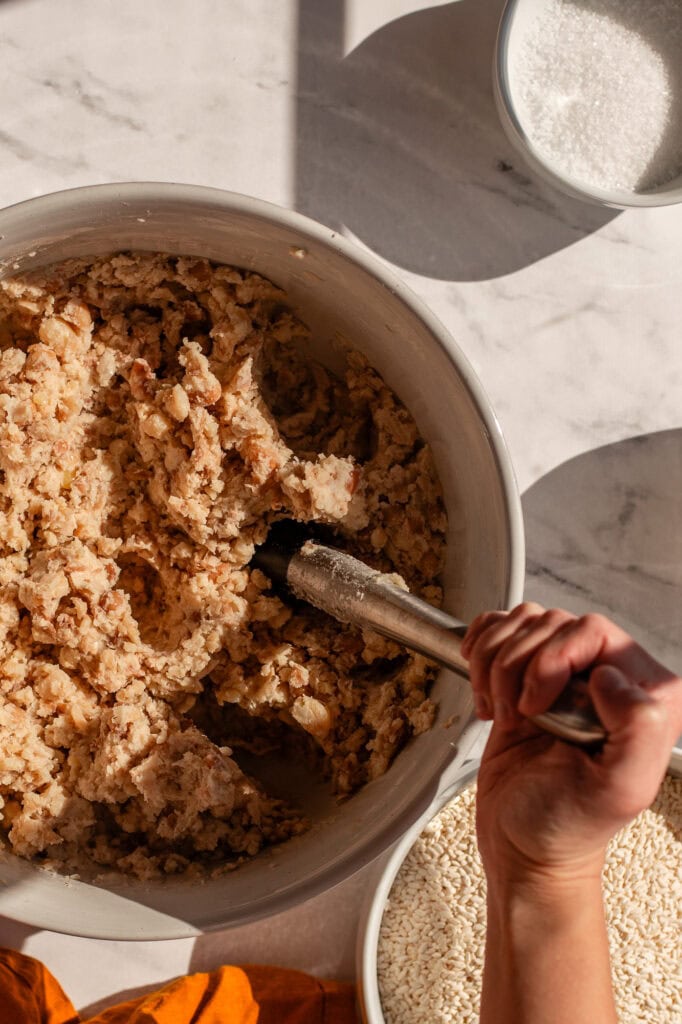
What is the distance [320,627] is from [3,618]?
0.35 m

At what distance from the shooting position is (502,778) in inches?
34.5

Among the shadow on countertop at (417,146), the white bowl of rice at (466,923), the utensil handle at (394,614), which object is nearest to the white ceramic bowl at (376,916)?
the white bowl of rice at (466,923)

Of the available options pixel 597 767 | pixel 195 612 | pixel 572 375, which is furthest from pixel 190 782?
pixel 572 375

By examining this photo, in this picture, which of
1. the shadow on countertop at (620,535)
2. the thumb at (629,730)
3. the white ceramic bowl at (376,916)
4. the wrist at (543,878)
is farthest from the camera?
the shadow on countertop at (620,535)

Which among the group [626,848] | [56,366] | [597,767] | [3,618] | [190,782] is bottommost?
[626,848]

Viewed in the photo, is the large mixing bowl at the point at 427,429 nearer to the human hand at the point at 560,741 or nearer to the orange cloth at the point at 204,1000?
the human hand at the point at 560,741

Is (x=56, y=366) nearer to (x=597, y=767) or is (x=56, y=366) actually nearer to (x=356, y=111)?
(x=356, y=111)

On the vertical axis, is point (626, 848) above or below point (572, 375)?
below

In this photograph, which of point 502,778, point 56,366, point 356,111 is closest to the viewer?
point 502,778

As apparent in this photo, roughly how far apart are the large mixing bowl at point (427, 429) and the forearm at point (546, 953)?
0.43 ft

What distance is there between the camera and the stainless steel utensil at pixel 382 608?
75 cm

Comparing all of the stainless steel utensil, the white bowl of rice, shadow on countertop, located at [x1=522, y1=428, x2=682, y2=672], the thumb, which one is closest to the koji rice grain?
the white bowl of rice

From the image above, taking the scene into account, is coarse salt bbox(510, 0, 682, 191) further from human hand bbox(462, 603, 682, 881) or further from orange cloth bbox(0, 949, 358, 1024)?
orange cloth bbox(0, 949, 358, 1024)

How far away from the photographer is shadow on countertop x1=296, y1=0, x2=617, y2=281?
1.28 metres
